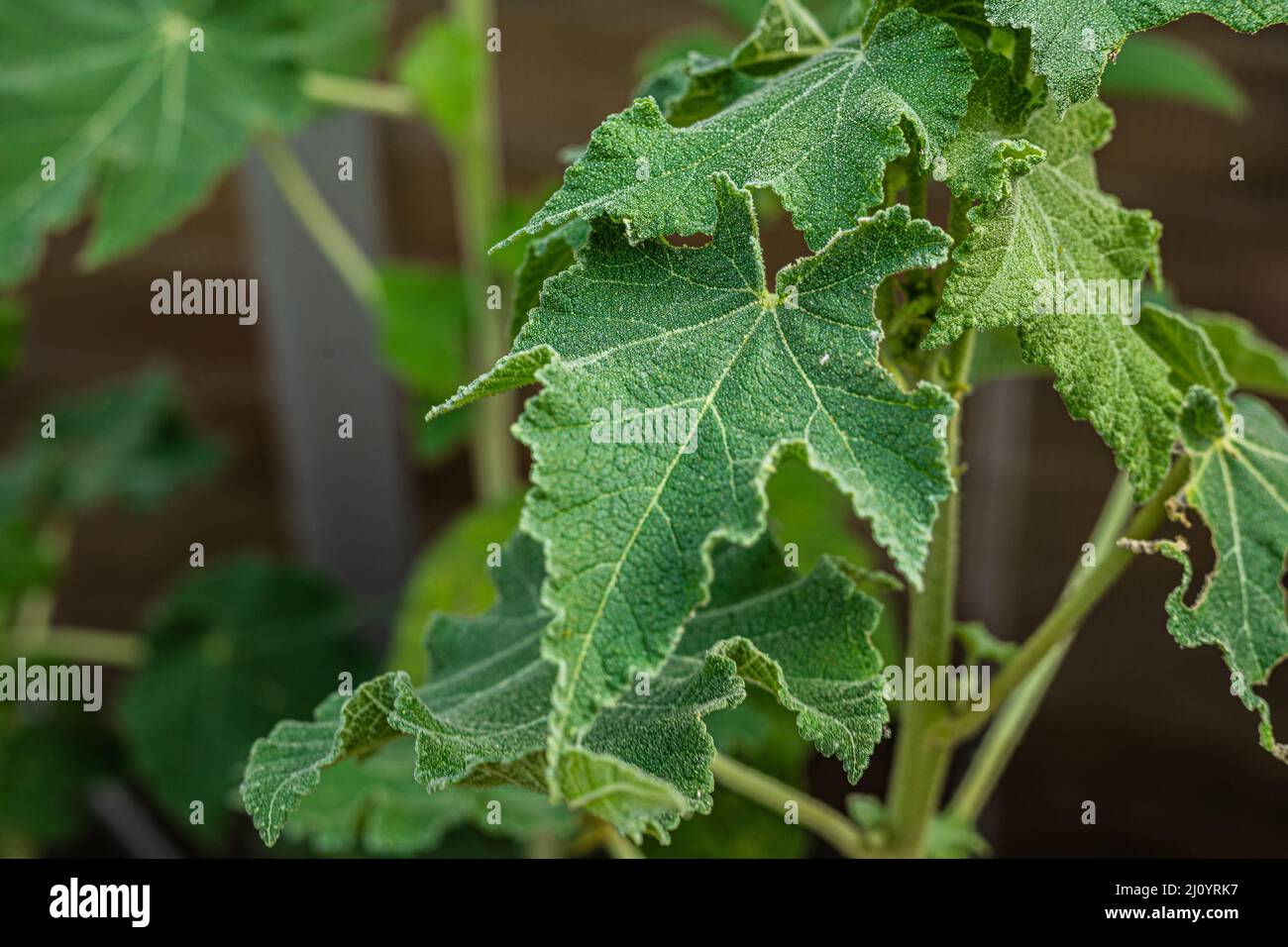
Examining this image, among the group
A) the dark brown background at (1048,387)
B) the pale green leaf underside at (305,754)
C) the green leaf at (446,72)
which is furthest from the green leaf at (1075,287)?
the dark brown background at (1048,387)

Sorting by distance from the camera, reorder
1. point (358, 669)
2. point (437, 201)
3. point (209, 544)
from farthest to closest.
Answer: point (209, 544)
point (437, 201)
point (358, 669)

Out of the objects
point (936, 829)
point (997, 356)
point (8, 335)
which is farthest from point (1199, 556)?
point (8, 335)

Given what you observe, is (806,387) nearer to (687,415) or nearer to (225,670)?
(687,415)

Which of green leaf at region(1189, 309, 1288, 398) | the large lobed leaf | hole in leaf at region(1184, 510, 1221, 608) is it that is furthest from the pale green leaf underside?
hole in leaf at region(1184, 510, 1221, 608)

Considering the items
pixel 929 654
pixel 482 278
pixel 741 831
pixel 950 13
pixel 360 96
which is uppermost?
pixel 360 96

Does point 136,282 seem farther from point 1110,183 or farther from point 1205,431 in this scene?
point 1205,431

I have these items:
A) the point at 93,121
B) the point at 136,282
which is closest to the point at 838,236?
the point at 93,121

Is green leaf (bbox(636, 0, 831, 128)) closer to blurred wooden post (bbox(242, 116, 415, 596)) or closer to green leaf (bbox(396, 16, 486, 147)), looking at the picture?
green leaf (bbox(396, 16, 486, 147))
